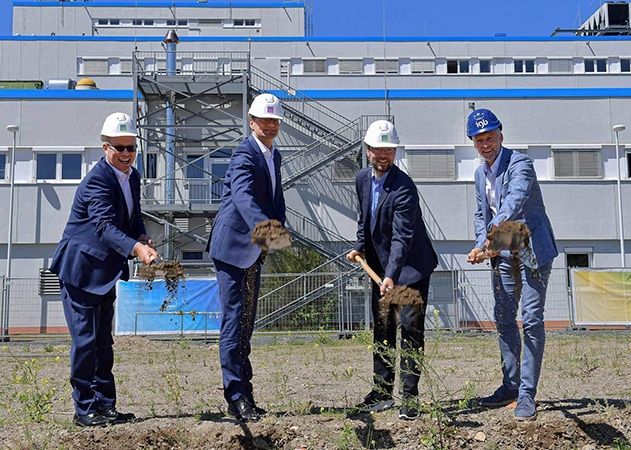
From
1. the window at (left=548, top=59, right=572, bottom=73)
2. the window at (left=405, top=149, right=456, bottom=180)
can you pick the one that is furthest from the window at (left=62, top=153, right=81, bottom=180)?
the window at (left=548, top=59, right=572, bottom=73)

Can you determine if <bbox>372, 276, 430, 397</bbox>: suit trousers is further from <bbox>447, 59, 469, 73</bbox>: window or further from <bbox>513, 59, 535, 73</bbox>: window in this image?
<bbox>513, 59, 535, 73</bbox>: window

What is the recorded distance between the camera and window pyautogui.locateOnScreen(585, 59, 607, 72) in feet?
152

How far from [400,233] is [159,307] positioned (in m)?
14.3

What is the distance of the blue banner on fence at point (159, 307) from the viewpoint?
62.1 feet

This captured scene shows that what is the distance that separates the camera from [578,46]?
152 ft

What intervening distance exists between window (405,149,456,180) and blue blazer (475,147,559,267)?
69.7 feet

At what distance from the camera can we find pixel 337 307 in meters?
19.6

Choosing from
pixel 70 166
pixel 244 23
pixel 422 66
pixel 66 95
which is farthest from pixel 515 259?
pixel 244 23

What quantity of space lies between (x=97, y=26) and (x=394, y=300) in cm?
5624

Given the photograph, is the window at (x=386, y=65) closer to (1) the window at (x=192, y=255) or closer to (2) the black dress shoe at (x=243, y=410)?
(1) the window at (x=192, y=255)

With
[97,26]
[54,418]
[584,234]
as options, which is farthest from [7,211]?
[97,26]

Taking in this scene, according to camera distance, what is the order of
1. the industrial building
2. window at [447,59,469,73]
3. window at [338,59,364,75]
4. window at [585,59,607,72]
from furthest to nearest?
window at [585,59,607,72], window at [447,59,469,73], window at [338,59,364,75], the industrial building

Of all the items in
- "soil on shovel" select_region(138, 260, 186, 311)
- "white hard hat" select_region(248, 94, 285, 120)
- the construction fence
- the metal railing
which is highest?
the metal railing

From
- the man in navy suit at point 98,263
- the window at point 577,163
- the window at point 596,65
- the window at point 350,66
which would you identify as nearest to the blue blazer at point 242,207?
the man in navy suit at point 98,263
